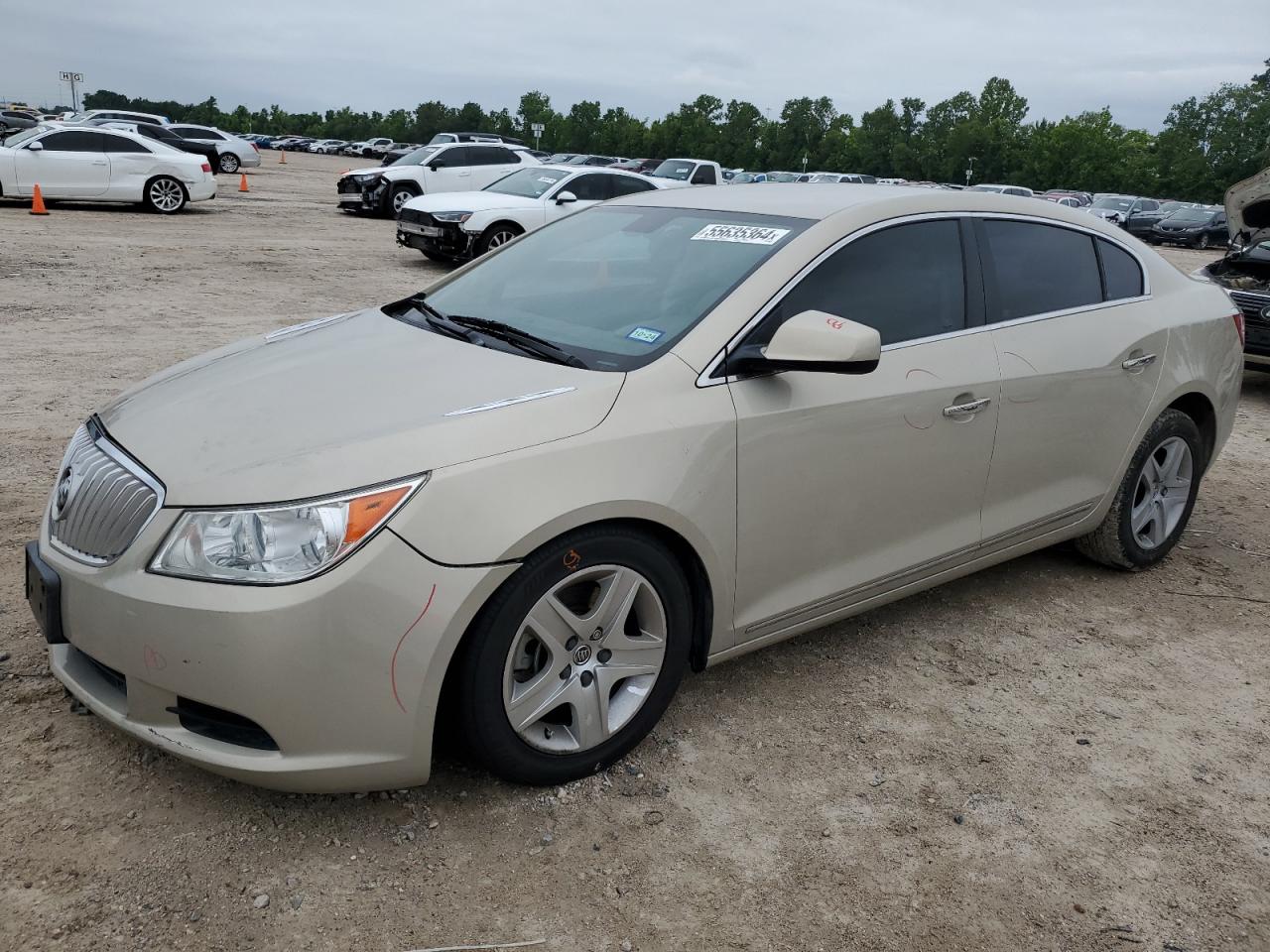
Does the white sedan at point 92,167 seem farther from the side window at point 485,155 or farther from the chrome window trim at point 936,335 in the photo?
the chrome window trim at point 936,335

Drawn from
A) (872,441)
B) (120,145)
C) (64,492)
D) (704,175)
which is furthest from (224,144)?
(872,441)

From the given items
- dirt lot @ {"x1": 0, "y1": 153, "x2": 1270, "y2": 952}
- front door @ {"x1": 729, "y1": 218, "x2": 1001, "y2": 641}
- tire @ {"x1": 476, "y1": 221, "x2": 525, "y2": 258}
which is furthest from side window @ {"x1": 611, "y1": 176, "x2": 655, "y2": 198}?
front door @ {"x1": 729, "y1": 218, "x2": 1001, "y2": 641}

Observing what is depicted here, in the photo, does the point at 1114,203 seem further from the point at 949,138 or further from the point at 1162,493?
the point at 949,138

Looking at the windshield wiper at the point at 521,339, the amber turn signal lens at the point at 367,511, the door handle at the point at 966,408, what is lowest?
the amber turn signal lens at the point at 367,511

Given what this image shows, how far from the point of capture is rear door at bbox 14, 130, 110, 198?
18.3 metres

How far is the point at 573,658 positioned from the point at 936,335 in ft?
5.59

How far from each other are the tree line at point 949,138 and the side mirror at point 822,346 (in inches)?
2916

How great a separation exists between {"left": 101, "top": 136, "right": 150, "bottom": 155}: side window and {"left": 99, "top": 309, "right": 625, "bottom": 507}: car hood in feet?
59.5

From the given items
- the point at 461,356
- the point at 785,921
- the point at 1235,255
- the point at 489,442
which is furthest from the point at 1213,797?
the point at 1235,255

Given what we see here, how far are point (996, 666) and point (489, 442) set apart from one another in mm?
2153

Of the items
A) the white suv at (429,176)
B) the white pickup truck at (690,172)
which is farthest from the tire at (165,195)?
the white pickup truck at (690,172)

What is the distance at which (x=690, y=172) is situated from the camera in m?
25.1

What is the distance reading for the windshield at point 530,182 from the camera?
14.9 m

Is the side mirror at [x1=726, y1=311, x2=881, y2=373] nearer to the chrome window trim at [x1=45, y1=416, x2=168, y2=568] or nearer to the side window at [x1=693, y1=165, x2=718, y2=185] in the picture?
the chrome window trim at [x1=45, y1=416, x2=168, y2=568]
